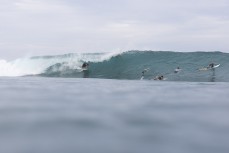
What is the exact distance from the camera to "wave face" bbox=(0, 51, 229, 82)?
121 ft

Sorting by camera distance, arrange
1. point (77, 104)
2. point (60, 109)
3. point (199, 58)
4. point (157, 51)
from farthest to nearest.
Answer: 1. point (157, 51)
2. point (199, 58)
3. point (77, 104)
4. point (60, 109)

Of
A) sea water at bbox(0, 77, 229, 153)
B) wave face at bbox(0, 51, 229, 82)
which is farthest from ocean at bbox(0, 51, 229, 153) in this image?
wave face at bbox(0, 51, 229, 82)

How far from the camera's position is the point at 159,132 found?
6.39 metres

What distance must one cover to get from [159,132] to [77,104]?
3.79 metres

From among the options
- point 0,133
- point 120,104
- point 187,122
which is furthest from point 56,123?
point 120,104

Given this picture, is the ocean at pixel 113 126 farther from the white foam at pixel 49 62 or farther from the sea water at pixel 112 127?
the white foam at pixel 49 62

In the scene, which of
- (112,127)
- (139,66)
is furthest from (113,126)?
(139,66)

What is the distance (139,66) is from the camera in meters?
43.1

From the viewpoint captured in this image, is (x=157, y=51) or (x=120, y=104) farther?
(x=157, y=51)

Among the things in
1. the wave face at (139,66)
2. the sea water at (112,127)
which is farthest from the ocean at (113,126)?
the wave face at (139,66)

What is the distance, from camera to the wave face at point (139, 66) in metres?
36.8

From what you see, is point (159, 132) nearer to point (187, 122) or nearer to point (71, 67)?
point (187, 122)

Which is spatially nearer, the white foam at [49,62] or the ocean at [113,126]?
the ocean at [113,126]

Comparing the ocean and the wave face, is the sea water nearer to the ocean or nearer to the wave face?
the ocean
